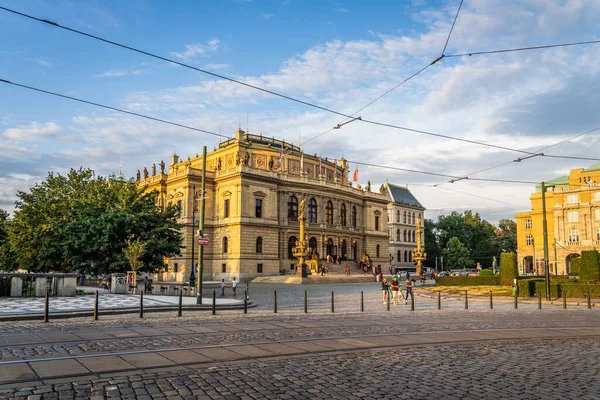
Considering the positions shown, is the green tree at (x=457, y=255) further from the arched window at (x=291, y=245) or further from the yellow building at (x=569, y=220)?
the arched window at (x=291, y=245)

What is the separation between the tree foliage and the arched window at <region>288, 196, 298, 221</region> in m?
24.7

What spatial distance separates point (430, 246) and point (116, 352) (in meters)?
102

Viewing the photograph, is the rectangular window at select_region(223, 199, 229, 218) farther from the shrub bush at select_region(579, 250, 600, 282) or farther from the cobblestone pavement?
the cobblestone pavement

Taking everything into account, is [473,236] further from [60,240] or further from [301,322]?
[301,322]

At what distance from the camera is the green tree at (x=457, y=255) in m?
98.9

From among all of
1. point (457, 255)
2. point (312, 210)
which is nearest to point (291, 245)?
point (312, 210)

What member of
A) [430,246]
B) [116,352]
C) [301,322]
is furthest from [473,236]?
[116,352]

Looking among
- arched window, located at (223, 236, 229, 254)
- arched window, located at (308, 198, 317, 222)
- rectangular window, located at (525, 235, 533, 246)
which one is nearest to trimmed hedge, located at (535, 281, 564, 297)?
arched window, located at (223, 236, 229, 254)

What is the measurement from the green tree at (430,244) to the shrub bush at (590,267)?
70.3 m

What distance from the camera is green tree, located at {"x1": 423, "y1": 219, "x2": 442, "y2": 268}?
4117 inches

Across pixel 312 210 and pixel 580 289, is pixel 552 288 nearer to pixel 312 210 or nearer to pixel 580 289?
pixel 580 289

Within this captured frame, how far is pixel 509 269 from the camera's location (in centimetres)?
3825

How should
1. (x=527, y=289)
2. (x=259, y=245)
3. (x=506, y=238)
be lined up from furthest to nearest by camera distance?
1. (x=506, y=238)
2. (x=259, y=245)
3. (x=527, y=289)

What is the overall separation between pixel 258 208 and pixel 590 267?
36.7 m
